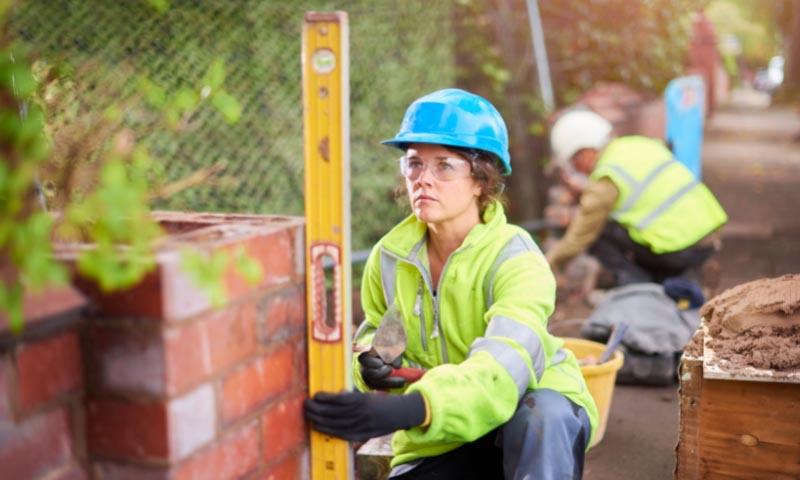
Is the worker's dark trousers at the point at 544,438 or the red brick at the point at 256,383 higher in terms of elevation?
the red brick at the point at 256,383

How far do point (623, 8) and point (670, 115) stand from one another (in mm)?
1158

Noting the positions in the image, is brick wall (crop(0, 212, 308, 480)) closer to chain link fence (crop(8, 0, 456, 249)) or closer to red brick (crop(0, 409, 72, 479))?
red brick (crop(0, 409, 72, 479))

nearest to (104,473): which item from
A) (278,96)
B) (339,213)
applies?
(339,213)

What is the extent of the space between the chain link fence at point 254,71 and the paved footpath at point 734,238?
2275mm

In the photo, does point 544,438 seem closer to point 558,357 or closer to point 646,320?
point 558,357

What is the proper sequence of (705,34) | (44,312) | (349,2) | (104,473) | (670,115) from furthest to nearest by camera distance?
(705,34) < (670,115) < (349,2) < (104,473) < (44,312)

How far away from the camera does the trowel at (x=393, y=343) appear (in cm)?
232

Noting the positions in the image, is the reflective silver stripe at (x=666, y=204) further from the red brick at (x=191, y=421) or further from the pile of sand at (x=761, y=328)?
the red brick at (x=191, y=421)

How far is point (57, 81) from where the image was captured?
6.58ft

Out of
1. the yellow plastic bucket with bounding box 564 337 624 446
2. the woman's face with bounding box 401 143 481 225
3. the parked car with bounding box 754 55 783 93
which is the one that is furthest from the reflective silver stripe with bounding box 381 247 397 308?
the parked car with bounding box 754 55 783 93

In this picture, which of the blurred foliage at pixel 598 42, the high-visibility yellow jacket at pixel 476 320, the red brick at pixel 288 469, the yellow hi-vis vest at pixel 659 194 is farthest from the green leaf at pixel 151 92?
the blurred foliage at pixel 598 42

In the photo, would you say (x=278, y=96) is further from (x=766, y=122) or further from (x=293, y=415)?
(x=766, y=122)

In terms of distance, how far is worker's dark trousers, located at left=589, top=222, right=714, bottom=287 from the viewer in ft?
18.9

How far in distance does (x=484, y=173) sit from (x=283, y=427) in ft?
3.81
